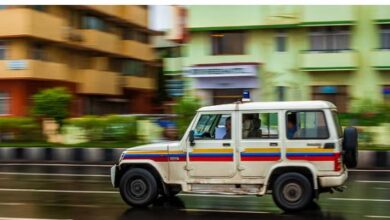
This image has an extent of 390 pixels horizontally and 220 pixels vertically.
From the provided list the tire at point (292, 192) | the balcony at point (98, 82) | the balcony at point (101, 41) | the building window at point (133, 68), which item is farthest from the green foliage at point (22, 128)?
the building window at point (133, 68)

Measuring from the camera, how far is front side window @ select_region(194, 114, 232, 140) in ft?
31.3

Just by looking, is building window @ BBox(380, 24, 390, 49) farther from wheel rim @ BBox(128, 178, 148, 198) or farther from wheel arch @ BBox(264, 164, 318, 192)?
wheel rim @ BBox(128, 178, 148, 198)

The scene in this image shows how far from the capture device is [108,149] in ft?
65.2

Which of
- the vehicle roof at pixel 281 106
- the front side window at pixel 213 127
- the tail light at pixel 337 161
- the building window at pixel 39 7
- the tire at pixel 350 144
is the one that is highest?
the building window at pixel 39 7

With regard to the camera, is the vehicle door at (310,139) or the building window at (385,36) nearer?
the vehicle door at (310,139)

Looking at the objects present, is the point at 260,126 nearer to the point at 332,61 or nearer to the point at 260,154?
the point at 260,154

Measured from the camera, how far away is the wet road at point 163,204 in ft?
30.1

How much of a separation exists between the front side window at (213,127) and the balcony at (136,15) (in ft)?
115

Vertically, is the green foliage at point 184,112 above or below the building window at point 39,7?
below

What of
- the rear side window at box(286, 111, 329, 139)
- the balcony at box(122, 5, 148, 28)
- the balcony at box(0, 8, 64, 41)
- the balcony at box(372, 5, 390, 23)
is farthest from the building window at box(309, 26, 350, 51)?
the balcony at box(122, 5, 148, 28)

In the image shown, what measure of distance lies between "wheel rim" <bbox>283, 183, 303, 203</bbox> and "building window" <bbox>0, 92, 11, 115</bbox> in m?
25.6

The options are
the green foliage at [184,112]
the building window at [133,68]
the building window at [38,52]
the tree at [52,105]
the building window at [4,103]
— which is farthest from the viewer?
the building window at [133,68]

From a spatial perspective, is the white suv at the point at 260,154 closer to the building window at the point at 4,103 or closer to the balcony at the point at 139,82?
the building window at the point at 4,103

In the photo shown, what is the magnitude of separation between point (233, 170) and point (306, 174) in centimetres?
117
